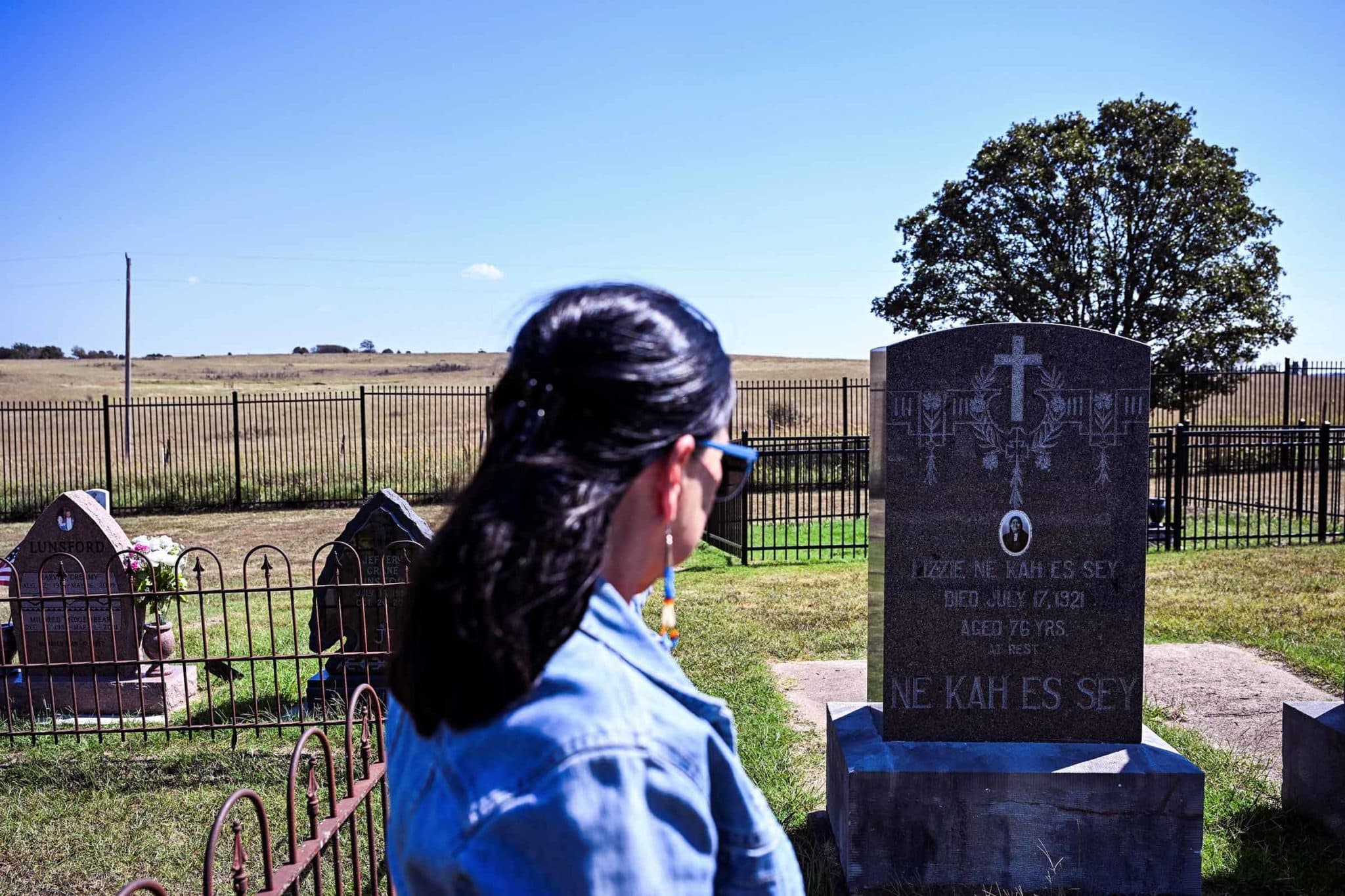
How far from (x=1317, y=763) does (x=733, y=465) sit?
4118 millimetres

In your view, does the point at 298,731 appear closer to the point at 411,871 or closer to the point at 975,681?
the point at 975,681

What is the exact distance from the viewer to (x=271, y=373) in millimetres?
66000

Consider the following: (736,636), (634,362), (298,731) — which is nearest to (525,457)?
(634,362)

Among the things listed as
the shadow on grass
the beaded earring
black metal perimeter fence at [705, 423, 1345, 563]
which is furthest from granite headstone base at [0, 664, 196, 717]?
black metal perimeter fence at [705, 423, 1345, 563]

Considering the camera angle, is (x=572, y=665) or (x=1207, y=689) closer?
(x=572, y=665)

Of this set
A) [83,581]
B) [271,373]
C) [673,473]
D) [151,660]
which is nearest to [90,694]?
[151,660]

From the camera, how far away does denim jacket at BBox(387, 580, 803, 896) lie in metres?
0.90

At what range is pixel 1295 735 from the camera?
4367 mm

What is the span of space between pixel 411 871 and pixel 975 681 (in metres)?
3.45

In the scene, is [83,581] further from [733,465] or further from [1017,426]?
[733,465]

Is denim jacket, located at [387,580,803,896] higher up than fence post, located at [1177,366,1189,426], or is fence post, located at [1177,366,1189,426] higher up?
fence post, located at [1177,366,1189,426]

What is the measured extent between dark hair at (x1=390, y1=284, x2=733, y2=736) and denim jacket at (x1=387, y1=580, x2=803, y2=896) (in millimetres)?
36

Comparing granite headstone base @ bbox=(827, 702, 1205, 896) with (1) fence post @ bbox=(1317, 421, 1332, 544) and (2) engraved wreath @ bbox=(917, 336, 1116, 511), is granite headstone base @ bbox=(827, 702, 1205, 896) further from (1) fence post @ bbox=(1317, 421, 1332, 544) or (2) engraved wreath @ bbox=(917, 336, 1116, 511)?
(1) fence post @ bbox=(1317, 421, 1332, 544)

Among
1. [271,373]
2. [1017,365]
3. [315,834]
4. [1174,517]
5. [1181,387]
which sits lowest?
[1174,517]
